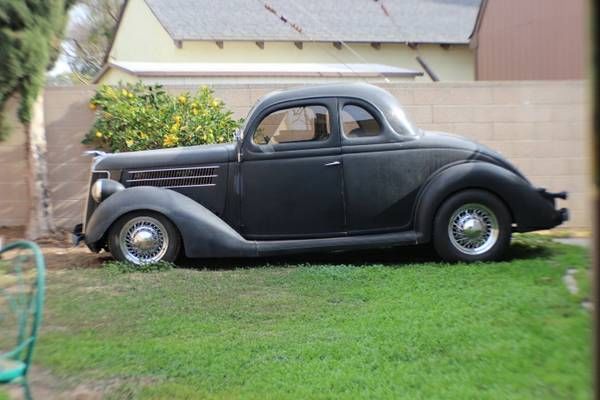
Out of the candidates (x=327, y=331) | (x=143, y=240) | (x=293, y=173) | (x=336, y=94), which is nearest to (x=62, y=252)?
(x=143, y=240)

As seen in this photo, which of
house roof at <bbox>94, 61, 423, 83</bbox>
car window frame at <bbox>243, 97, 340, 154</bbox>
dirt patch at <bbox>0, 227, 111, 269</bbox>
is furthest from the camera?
house roof at <bbox>94, 61, 423, 83</bbox>

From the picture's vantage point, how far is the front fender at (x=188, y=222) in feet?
23.9

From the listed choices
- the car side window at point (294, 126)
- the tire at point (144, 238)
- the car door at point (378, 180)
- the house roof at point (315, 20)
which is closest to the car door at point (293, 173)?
the car side window at point (294, 126)

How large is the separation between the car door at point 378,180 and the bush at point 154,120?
2.44m

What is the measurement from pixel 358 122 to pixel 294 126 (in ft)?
2.26

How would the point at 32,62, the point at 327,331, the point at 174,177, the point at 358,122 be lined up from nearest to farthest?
the point at 327,331 < the point at 358,122 < the point at 174,177 < the point at 32,62

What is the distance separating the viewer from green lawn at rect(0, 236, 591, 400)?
4.04m

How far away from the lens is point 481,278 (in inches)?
252

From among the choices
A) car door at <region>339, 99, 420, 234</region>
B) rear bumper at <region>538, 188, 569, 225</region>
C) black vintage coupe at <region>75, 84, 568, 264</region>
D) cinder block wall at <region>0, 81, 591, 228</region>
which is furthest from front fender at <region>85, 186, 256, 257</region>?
rear bumper at <region>538, 188, 569, 225</region>

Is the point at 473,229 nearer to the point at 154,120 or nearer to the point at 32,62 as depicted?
the point at 154,120

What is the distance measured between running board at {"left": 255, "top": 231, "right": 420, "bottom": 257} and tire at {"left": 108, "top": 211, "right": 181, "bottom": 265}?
0.94m

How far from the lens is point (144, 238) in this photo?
7.44 metres

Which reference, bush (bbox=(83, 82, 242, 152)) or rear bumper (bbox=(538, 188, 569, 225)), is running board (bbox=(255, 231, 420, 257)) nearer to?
rear bumper (bbox=(538, 188, 569, 225))

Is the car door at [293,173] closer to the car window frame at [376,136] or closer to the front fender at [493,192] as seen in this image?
the car window frame at [376,136]
